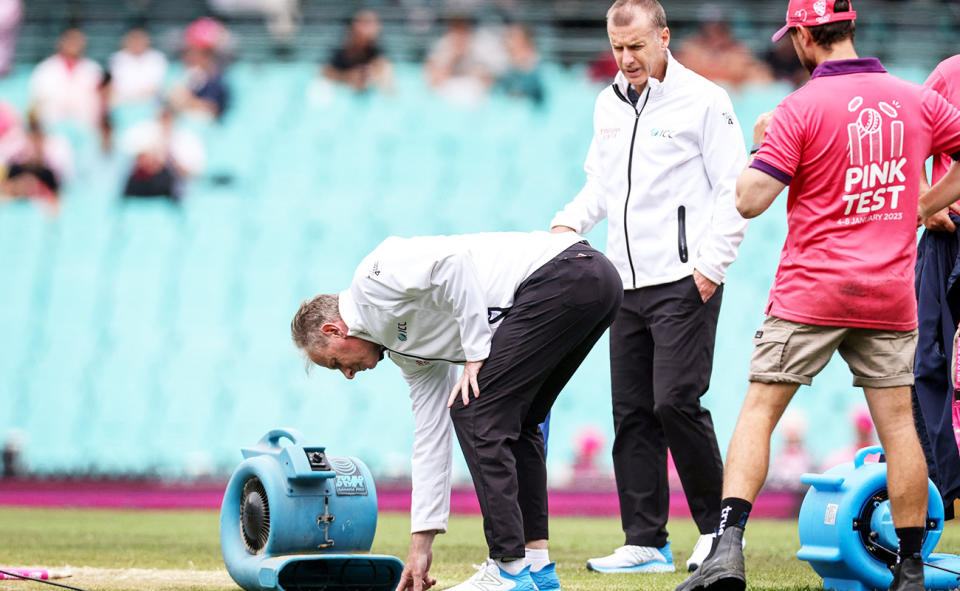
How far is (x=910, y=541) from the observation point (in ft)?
9.53

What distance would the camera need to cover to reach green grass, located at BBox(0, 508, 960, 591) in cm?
352

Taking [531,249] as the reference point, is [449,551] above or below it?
below

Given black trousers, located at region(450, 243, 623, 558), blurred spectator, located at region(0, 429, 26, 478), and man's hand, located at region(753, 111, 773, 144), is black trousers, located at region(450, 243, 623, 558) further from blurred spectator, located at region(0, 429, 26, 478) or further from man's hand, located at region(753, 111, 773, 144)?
blurred spectator, located at region(0, 429, 26, 478)

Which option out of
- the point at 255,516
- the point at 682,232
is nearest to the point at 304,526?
the point at 255,516

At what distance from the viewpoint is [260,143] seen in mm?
11008

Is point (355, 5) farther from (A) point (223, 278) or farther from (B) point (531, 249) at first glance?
(B) point (531, 249)

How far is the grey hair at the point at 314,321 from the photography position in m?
3.08

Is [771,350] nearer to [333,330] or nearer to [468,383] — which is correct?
[468,383]

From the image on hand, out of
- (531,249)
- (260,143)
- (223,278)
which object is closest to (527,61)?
(260,143)

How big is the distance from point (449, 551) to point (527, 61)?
6.89 m

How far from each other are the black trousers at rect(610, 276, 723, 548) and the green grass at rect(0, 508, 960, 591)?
25 centimetres

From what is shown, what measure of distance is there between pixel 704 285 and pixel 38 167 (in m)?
8.17

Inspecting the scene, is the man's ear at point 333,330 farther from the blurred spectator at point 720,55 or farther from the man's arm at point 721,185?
the blurred spectator at point 720,55

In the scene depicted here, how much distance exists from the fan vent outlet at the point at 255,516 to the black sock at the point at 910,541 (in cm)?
158
